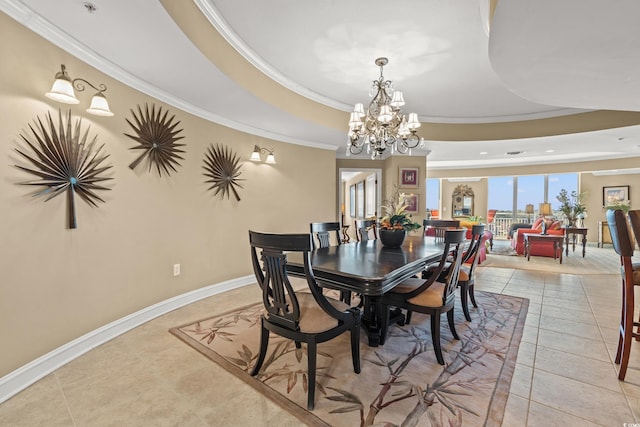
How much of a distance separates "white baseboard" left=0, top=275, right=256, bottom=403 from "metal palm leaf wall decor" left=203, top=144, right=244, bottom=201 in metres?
1.32

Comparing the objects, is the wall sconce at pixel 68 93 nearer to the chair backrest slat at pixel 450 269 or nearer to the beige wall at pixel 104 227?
the beige wall at pixel 104 227

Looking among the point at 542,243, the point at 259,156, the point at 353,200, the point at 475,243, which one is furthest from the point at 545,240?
the point at 259,156

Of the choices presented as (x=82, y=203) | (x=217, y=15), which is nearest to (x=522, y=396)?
(x=82, y=203)

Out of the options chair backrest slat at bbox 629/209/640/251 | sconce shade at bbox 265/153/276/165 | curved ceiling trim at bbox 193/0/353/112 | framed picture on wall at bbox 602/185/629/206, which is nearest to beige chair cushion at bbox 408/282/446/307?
chair backrest slat at bbox 629/209/640/251

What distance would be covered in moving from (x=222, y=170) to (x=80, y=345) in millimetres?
2257

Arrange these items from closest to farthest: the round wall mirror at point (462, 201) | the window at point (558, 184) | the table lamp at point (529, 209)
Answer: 1. the window at point (558, 184)
2. the table lamp at point (529, 209)
3. the round wall mirror at point (462, 201)

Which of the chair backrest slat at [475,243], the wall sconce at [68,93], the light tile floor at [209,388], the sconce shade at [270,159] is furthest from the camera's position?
the sconce shade at [270,159]

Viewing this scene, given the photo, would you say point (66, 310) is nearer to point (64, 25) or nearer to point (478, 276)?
point (64, 25)

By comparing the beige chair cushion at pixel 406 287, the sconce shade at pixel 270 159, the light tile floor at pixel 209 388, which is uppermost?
the sconce shade at pixel 270 159

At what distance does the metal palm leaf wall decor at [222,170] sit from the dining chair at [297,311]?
81.7 inches

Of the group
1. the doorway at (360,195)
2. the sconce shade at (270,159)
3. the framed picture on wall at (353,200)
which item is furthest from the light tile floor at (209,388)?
the framed picture on wall at (353,200)

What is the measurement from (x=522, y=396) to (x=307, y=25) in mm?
3173

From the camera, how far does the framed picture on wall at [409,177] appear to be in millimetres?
5887

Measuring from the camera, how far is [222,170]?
143 inches
